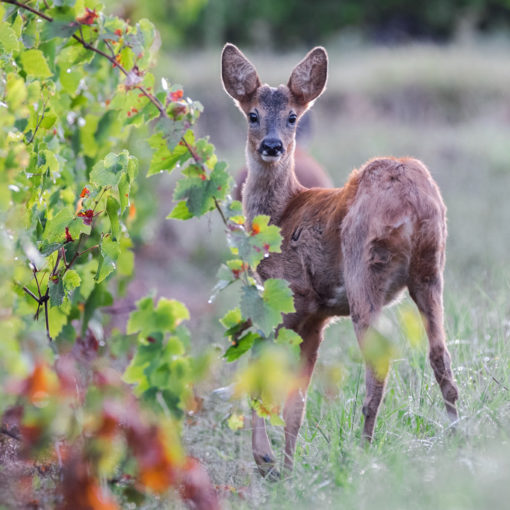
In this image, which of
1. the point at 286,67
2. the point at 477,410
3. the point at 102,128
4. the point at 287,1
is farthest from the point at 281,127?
the point at 287,1

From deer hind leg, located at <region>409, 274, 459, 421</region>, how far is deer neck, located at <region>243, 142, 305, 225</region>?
4.24 ft

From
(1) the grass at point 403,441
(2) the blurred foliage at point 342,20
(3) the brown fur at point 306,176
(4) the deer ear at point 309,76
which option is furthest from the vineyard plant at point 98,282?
(2) the blurred foliage at point 342,20

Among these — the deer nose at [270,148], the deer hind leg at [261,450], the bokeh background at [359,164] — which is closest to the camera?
the bokeh background at [359,164]

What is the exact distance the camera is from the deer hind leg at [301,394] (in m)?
4.70

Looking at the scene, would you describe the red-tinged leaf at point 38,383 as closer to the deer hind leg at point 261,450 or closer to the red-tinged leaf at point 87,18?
the red-tinged leaf at point 87,18

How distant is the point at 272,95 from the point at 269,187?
0.56 meters

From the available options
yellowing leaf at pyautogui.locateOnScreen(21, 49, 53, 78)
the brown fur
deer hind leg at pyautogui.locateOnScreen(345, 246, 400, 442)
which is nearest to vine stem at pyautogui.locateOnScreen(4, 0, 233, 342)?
yellowing leaf at pyautogui.locateOnScreen(21, 49, 53, 78)

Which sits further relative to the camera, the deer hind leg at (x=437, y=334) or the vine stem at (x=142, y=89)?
the deer hind leg at (x=437, y=334)

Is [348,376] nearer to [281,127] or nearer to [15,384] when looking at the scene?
[281,127]

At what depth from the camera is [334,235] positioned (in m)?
4.58

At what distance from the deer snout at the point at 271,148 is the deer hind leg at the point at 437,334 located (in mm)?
1372

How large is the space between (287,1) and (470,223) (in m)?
18.2

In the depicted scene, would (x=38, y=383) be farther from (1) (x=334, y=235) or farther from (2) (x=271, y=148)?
(2) (x=271, y=148)

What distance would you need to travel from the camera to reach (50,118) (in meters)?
4.33
